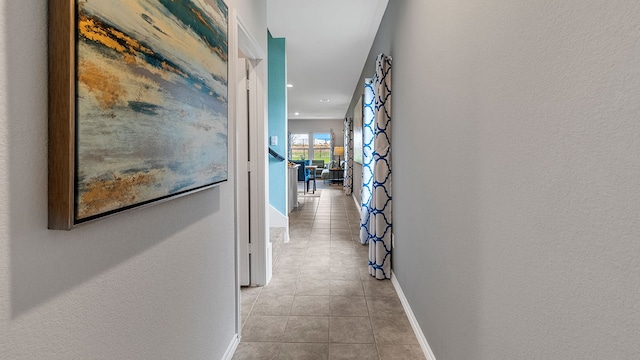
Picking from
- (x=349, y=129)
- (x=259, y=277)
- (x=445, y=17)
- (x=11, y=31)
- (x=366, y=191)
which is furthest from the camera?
(x=349, y=129)

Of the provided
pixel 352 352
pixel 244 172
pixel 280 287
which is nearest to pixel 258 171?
pixel 244 172

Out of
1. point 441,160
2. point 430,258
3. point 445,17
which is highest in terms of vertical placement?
point 445,17

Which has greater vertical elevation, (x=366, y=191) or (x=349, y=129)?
(x=349, y=129)

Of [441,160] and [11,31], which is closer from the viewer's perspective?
[11,31]

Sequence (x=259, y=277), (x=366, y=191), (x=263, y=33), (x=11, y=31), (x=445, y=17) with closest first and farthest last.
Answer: (x=11, y=31) < (x=445, y=17) < (x=263, y=33) < (x=259, y=277) < (x=366, y=191)

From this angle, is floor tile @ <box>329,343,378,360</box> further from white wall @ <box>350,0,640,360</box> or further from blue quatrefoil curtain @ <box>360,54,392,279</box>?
blue quatrefoil curtain @ <box>360,54,392,279</box>

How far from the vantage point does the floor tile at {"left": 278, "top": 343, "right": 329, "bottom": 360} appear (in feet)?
6.03

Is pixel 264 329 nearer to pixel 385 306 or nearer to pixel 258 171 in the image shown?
pixel 385 306

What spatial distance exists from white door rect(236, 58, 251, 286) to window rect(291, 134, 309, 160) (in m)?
11.2

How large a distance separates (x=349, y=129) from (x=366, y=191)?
5536 mm

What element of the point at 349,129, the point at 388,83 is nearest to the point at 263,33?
the point at 388,83

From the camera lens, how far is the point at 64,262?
69cm

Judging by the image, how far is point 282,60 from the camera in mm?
4059

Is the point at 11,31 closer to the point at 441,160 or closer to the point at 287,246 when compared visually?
the point at 441,160
